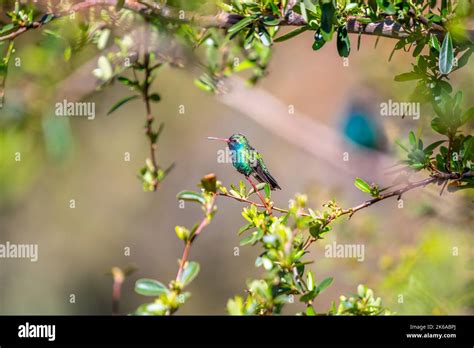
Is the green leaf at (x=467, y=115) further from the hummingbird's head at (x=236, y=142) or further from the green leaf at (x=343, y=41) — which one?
the hummingbird's head at (x=236, y=142)

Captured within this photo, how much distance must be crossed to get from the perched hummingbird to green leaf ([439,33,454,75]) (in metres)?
0.52

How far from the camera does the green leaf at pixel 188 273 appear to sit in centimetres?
120

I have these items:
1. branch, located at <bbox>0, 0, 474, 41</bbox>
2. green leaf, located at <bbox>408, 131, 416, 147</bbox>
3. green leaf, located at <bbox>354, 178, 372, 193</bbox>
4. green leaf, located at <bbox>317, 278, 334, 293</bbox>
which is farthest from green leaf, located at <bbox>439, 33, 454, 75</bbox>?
green leaf, located at <bbox>317, 278, 334, 293</bbox>

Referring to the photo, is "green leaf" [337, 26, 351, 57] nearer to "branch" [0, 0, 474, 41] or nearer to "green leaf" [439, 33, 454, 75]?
"branch" [0, 0, 474, 41]

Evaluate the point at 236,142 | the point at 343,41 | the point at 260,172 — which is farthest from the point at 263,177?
the point at 343,41

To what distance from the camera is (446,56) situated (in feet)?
4.62

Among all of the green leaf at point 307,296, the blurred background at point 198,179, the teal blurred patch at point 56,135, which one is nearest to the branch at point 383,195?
the green leaf at point 307,296

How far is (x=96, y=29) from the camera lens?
1.93 meters

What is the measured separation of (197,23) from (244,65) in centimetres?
43

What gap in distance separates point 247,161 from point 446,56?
59cm

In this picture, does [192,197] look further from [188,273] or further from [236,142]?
[236,142]

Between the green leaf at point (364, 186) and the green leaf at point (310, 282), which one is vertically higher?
the green leaf at point (364, 186)

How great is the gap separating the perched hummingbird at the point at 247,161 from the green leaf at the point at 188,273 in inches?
19.9
